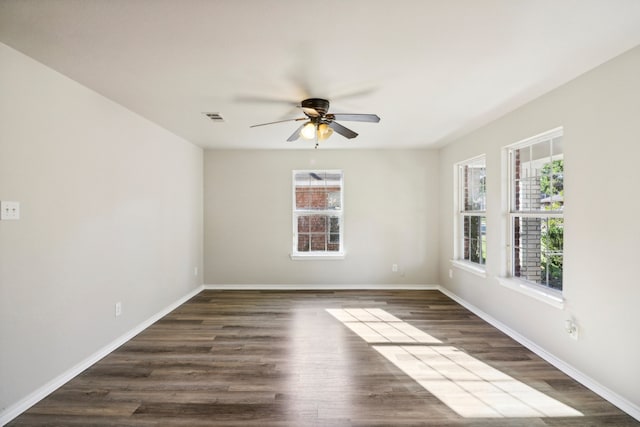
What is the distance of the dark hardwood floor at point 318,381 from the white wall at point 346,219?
1.57 meters

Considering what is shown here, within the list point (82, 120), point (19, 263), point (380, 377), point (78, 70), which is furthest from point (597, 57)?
point (19, 263)

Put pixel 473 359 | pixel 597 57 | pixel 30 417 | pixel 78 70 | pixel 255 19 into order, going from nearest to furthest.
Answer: pixel 255 19 → pixel 30 417 → pixel 597 57 → pixel 78 70 → pixel 473 359

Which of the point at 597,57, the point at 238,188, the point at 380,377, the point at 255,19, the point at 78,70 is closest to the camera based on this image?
the point at 255,19

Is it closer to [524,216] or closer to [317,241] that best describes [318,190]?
[317,241]

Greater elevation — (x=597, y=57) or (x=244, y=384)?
(x=597, y=57)

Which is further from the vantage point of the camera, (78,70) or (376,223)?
(376,223)

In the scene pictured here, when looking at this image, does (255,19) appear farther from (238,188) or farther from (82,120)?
(238,188)

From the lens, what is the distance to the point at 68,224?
254 centimetres

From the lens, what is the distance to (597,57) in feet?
7.25

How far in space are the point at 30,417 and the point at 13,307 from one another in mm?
705

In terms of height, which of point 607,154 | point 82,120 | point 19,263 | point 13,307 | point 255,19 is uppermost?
point 255,19

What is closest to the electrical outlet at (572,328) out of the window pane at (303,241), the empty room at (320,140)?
the empty room at (320,140)

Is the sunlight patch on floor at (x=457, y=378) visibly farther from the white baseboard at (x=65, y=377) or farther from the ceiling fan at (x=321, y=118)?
the white baseboard at (x=65, y=377)

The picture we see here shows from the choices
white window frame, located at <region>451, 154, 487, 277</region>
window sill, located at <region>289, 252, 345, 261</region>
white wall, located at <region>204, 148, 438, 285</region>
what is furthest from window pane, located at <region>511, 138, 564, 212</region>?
window sill, located at <region>289, 252, 345, 261</region>
